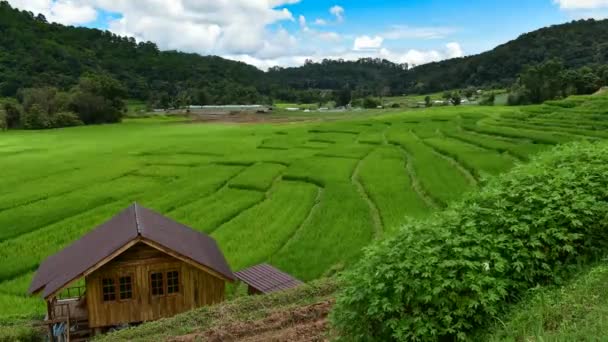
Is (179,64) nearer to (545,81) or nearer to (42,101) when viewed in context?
(42,101)

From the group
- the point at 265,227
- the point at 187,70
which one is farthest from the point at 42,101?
the point at 187,70

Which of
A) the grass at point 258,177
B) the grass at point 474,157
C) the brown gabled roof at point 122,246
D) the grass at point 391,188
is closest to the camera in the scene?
the brown gabled roof at point 122,246

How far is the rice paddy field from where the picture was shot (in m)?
19.8

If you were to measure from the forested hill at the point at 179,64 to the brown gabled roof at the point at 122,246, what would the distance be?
97167mm

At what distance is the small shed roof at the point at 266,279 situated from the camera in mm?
14172

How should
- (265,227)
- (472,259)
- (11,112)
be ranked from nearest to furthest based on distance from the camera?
(472,259), (265,227), (11,112)

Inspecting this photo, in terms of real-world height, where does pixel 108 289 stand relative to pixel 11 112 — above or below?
below

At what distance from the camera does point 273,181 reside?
1229 inches

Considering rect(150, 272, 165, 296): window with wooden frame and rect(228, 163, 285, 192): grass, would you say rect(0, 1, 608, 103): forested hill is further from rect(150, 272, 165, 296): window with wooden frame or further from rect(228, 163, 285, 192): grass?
rect(150, 272, 165, 296): window with wooden frame

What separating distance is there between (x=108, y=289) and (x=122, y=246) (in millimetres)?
1579

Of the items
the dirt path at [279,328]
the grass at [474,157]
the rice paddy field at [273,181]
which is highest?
the grass at [474,157]

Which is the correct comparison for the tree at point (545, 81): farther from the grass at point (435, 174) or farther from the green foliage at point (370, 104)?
the grass at point (435, 174)

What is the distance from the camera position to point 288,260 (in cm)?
1792

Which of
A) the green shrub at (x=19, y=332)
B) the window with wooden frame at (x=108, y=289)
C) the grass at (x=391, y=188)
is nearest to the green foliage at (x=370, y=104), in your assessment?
the grass at (x=391, y=188)
